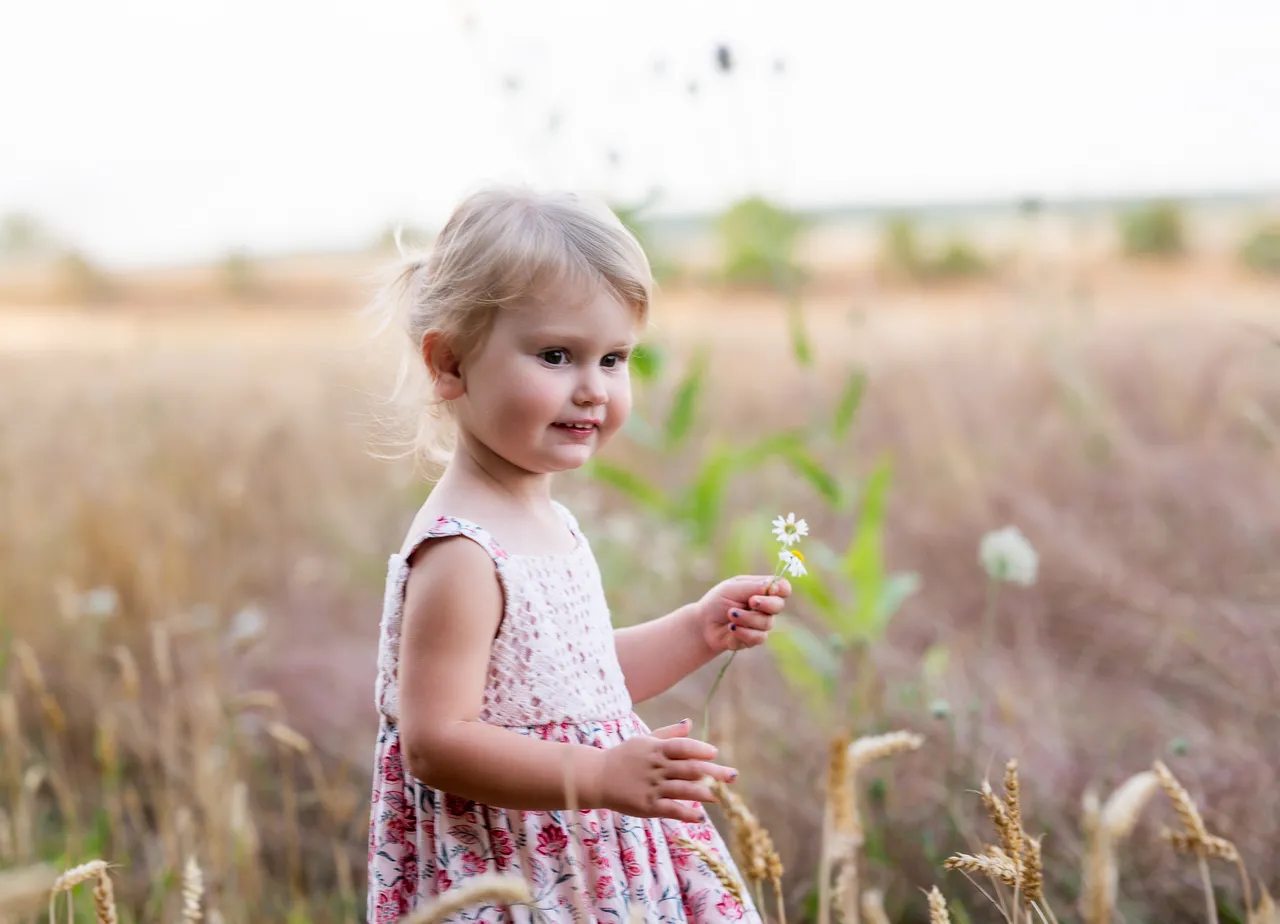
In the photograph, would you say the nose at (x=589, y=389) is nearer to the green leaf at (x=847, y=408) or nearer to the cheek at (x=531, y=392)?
the cheek at (x=531, y=392)

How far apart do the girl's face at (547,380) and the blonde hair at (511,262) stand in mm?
20

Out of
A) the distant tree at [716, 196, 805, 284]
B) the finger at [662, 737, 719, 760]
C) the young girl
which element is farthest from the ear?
the distant tree at [716, 196, 805, 284]

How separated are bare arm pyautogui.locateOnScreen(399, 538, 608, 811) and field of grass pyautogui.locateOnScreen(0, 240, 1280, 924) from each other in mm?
300

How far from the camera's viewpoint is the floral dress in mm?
1398

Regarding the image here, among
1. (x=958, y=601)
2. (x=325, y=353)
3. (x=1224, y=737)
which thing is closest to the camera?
(x=1224, y=737)

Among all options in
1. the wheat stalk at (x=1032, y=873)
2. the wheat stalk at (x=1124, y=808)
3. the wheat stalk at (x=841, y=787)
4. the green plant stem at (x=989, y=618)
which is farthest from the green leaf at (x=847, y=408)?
the wheat stalk at (x=1124, y=808)

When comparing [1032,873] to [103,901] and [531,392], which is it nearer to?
[531,392]

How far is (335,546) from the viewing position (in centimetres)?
466

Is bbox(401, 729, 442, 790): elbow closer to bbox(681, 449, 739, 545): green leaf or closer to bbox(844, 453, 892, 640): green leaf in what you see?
bbox(844, 453, 892, 640): green leaf

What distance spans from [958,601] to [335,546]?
2.25m

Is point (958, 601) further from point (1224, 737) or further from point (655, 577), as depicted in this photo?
point (1224, 737)

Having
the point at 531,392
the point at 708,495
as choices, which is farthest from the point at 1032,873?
the point at 708,495

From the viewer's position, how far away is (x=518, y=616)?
4.66 feet

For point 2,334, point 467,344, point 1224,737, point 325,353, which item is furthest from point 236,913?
point 2,334
